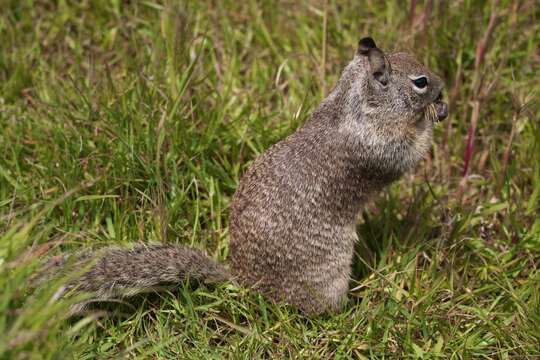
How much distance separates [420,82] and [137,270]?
6.28 feet

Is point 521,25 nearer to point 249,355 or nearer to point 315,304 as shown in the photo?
point 315,304

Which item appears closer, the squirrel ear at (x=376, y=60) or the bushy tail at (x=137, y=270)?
the bushy tail at (x=137, y=270)

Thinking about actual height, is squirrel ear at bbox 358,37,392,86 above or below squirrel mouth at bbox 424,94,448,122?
above

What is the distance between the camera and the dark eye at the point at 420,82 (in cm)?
368

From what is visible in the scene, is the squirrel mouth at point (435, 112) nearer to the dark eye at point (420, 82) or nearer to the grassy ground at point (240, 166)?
the dark eye at point (420, 82)

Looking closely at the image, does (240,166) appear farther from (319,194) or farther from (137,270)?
(137,270)

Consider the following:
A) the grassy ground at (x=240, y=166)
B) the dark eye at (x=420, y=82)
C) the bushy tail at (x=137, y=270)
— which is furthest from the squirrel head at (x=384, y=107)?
the bushy tail at (x=137, y=270)

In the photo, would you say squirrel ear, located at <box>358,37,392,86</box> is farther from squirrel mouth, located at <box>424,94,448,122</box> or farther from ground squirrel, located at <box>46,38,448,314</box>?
squirrel mouth, located at <box>424,94,448,122</box>

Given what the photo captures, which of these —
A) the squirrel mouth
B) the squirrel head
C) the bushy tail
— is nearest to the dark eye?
the squirrel head

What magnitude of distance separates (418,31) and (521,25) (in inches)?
37.1

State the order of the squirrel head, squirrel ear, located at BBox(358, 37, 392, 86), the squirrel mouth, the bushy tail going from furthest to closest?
1. the squirrel mouth
2. the squirrel head
3. squirrel ear, located at BBox(358, 37, 392, 86)
4. the bushy tail

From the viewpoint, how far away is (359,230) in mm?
4336

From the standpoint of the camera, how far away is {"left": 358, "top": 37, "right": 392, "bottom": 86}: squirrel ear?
3484 millimetres

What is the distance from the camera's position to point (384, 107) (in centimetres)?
363
